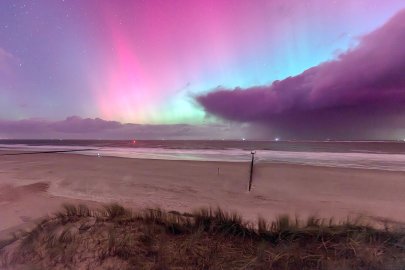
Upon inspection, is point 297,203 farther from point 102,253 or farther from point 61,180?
point 61,180

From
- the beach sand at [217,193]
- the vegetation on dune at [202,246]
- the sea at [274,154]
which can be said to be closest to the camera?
the vegetation on dune at [202,246]

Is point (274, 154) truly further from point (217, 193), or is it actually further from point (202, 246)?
point (202, 246)

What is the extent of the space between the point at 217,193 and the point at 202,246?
28.3 ft

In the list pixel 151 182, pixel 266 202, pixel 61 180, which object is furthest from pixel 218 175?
pixel 61 180

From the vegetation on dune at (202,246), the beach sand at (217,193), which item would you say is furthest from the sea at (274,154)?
the vegetation on dune at (202,246)

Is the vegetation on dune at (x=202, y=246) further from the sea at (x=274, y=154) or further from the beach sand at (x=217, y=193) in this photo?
the sea at (x=274, y=154)

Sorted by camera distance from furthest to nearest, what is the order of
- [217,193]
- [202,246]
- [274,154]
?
[274,154] < [217,193] < [202,246]

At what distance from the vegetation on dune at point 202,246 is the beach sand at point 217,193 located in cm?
310

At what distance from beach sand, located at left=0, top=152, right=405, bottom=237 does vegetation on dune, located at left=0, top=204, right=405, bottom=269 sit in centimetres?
310

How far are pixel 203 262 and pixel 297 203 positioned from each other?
781 centimetres

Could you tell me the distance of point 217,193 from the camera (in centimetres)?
1305

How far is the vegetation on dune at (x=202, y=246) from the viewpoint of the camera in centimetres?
401

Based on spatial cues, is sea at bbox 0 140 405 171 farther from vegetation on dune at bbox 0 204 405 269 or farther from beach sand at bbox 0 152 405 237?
vegetation on dune at bbox 0 204 405 269

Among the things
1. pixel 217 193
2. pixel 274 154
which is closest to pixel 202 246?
pixel 217 193
